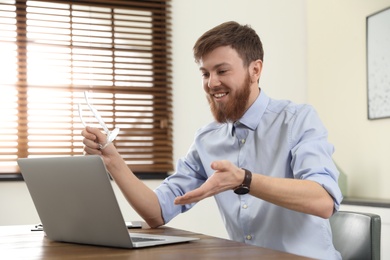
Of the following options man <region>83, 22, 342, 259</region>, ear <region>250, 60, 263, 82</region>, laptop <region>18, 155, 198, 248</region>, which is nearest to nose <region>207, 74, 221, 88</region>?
man <region>83, 22, 342, 259</region>

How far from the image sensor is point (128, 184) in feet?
6.15

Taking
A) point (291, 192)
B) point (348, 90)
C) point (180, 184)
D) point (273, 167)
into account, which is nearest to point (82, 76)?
point (348, 90)

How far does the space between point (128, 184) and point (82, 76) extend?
225cm

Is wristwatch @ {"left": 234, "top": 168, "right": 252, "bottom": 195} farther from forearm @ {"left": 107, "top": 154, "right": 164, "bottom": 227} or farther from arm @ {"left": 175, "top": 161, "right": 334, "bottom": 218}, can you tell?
forearm @ {"left": 107, "top": 154, "right": 164, "bottom": 227}

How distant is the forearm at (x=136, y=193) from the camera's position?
5.99 ft

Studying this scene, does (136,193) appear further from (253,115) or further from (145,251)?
(145,251)

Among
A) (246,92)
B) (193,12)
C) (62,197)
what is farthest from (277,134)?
(193,12)

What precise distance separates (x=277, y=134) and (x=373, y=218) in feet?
1.33

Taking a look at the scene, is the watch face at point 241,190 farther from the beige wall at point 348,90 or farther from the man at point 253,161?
the beige wall at point 348,90

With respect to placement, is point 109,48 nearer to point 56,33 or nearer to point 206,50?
point 56,33

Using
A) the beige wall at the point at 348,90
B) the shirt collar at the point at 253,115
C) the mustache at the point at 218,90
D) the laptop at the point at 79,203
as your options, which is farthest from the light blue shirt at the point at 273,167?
the beige wall at the point at 348,90

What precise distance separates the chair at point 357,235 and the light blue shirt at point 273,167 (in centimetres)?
4

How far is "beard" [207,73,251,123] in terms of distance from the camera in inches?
78.9

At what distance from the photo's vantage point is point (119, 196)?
402 cm
